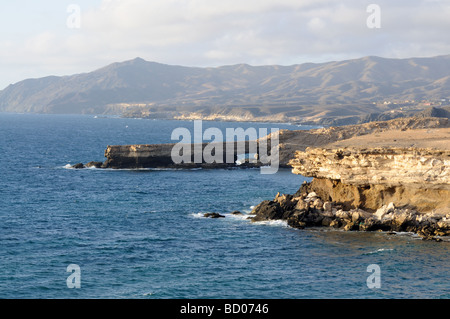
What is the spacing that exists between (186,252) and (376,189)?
21.3 m

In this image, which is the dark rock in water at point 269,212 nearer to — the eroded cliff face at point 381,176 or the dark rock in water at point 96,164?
the eroded cliff face at point 381,176

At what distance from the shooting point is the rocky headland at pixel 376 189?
54.5 meters

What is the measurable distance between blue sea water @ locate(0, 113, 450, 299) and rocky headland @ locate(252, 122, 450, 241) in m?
2.19

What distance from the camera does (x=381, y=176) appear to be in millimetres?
57750

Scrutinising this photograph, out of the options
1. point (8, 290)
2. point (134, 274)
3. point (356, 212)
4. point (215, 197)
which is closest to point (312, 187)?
point (356, 212)

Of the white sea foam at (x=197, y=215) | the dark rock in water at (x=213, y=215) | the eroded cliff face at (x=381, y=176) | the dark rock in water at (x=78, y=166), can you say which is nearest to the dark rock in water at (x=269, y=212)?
the dark rock in water at (x=213, y=215)

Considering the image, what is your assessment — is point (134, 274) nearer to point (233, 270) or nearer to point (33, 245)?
point (233, 270)

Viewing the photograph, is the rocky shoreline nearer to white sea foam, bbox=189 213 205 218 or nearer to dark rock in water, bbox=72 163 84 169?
white sea foam, bbox=189 213 205 218

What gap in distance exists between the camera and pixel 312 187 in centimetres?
6500

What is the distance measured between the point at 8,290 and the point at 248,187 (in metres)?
48.2
